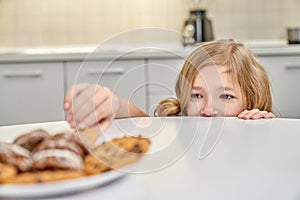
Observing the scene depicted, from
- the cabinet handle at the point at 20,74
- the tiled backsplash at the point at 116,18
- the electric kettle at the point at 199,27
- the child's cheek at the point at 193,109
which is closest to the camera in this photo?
the child's cheek at the point at 193,109

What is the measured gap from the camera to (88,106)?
24.0 inches

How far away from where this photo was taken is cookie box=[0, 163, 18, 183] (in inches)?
18.6

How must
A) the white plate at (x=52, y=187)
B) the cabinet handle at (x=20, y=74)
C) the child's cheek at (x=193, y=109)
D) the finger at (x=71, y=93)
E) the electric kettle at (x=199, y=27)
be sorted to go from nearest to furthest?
the white plate at (x=52, y=187) → the finger at (x=71, y=93) → the child's cheek at (x=193, y=109) → the cabinet handle at (x=20, y=74) → the electric kettle at (x=199, y=27)

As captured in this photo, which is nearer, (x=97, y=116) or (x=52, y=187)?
(x=52, y=187)

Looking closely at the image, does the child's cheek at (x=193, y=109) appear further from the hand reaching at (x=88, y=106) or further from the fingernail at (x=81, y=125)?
the fingernail at (x=81, y=125)

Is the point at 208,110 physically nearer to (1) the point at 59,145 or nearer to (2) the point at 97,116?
(2) the point at 97,116

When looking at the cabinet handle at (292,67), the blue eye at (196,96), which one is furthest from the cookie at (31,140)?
the cabinet handle at (292,67)

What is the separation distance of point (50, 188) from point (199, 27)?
89.7 inches

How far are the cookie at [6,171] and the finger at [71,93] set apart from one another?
101 millimetres

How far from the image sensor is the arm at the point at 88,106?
1.90 ft

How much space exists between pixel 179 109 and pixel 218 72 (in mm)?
138

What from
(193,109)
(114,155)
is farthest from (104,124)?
(193,109)

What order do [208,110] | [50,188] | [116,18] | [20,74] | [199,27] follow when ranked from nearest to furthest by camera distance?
[50,188] < [208,110] < [20,74] < [199,27] < [116,18]

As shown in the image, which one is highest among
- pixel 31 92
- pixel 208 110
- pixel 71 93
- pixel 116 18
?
pixel 116 18
